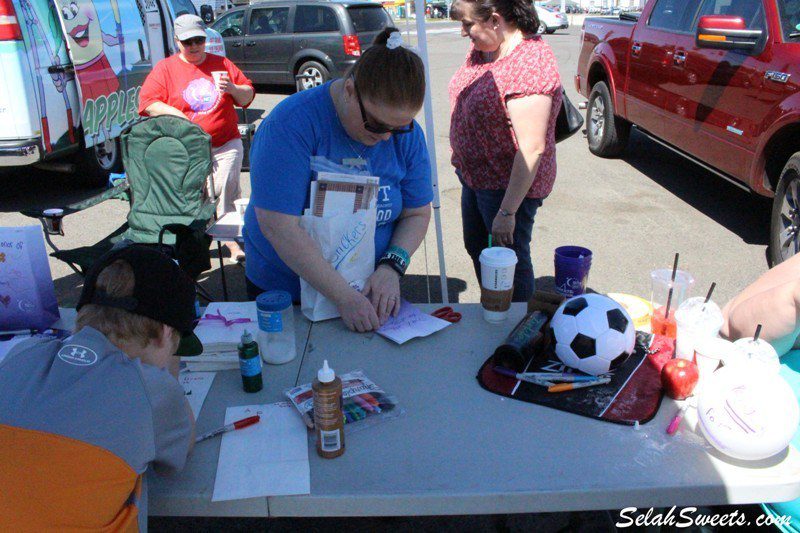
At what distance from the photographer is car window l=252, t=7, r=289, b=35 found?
11.5 m

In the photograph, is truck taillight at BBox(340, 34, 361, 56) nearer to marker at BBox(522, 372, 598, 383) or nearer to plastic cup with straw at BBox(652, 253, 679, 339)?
plastic cup with straw at BBox(652, 253, 679, 339)

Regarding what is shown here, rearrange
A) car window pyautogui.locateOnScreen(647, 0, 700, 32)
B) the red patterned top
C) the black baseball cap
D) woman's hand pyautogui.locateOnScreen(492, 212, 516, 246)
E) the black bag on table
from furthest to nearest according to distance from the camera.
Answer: car window pyautogui.locateOnScreen(647, 0, 700, 32) → the black bag on table → woman's hand pyautogui.locateOnScreen(492, 212, 516, 246) → the red patterned top → the black baseball cap

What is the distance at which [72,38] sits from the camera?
5547 mm

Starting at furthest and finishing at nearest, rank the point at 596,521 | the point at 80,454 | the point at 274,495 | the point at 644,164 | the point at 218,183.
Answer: the point at 644,164, the point at 218,183, the point at 596,521, the point at 274,495, the point at 80,454

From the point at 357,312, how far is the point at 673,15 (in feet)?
17.5

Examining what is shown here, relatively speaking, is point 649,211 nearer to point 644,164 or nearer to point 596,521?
point 644,164

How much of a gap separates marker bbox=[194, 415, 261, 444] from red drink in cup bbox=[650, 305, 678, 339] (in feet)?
4.07

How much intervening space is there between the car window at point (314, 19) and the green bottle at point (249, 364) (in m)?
10.1

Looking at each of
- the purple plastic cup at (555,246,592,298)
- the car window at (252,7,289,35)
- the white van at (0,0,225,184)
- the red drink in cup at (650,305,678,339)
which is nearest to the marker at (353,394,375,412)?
the purple plastic cup at (555,246,592,298)

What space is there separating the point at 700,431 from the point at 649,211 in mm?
4551

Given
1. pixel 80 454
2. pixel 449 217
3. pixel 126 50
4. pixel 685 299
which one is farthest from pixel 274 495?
pixel 126 50

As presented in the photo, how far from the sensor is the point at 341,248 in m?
2.06

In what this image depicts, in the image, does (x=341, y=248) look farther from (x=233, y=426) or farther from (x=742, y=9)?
(x=742, y=9)

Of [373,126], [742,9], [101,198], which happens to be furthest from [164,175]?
[742,9]
